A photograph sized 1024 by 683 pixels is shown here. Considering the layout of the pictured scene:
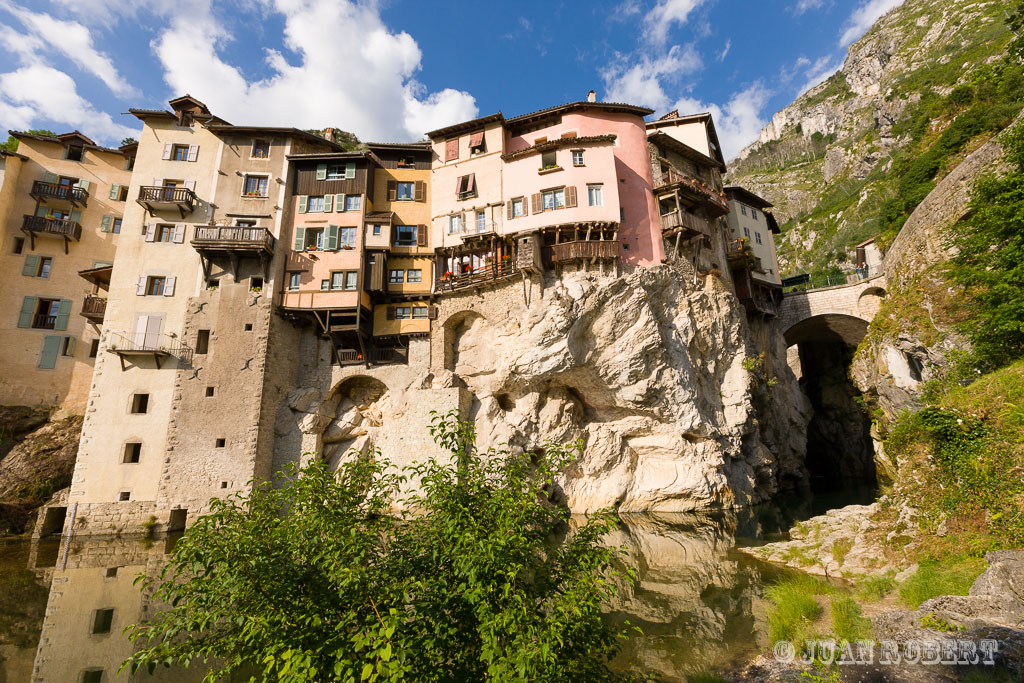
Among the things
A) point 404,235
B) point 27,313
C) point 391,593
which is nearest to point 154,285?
point 27,313

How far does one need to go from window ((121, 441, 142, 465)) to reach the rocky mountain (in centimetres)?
4845

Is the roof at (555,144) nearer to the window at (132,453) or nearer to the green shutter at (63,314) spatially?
the window at (132,453)

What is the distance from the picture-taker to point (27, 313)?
3117 centimetres

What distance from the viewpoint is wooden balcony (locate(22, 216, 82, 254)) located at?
31984mm

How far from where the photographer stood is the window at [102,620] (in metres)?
12.5

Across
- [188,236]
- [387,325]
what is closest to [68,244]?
[188,236]

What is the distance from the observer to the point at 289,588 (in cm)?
509

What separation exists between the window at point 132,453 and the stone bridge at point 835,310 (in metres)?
46.5

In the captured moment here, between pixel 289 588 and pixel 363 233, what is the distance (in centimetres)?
2868

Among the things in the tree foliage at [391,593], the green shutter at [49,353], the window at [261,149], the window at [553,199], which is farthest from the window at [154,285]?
the tree foliage at [391,593]

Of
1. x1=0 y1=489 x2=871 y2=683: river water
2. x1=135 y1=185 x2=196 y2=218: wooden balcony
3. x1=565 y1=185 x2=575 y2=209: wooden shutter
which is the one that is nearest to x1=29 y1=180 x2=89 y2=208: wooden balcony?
x1=135 y1=185 x2=196 y2=218: wooden balcony

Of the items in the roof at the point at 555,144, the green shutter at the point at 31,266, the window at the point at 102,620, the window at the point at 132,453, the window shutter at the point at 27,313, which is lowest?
the window at the point at 102,620

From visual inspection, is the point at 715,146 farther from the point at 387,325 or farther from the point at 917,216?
the point at 387,325

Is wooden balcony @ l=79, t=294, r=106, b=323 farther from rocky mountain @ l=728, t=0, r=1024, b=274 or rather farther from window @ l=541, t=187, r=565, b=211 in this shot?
rocky mountain @ l=728, t=0, r=1024, b=274
